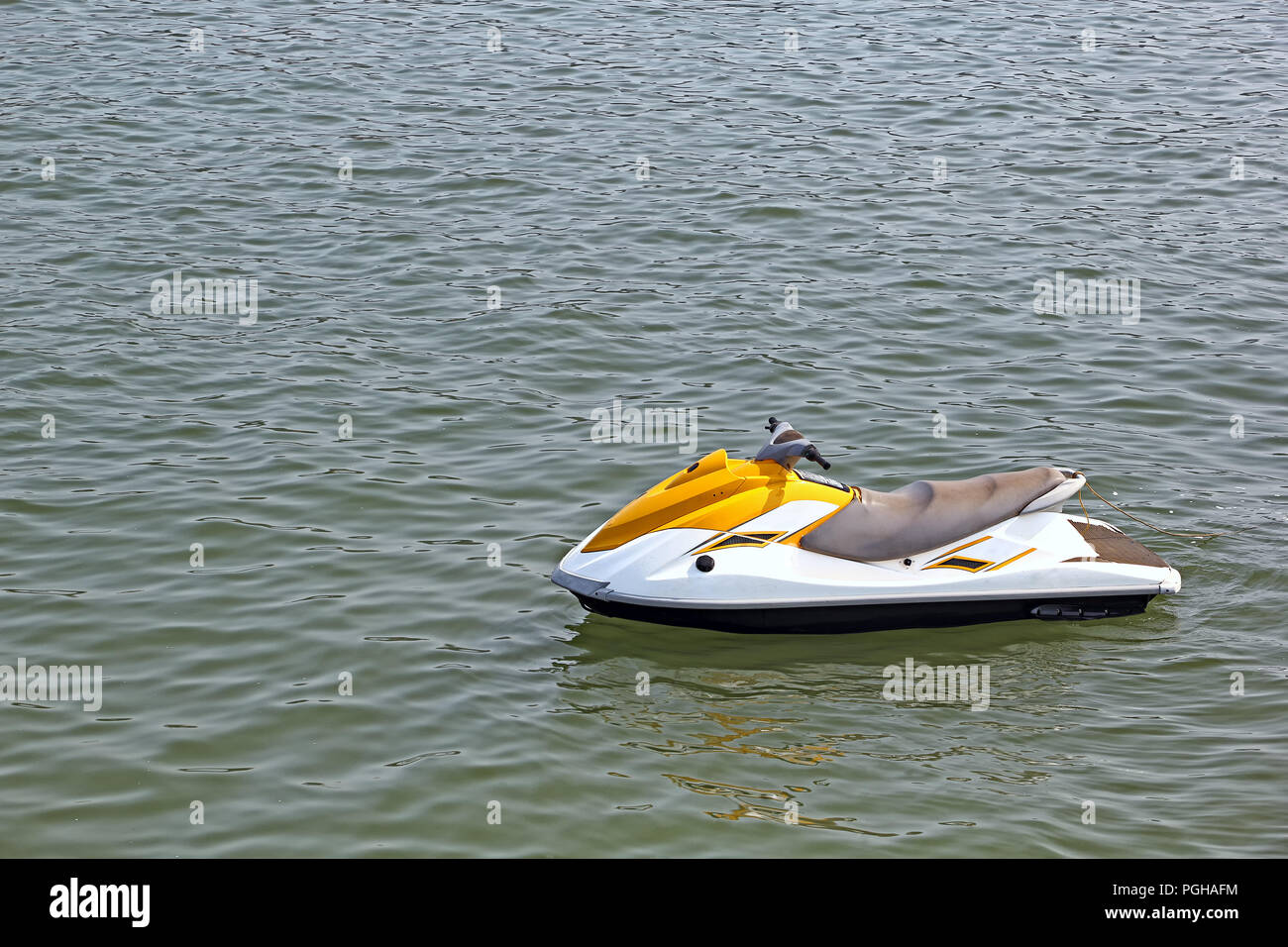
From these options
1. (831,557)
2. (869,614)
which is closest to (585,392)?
(831,557)

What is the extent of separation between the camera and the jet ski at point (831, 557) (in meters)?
6.96

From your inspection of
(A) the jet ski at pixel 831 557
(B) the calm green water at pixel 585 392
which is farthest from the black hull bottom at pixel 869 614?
(B) the calm green water at pixel 585 392

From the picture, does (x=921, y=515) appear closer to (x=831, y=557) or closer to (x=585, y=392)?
(x=831, y=557)

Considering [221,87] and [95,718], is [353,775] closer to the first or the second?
[95,718]

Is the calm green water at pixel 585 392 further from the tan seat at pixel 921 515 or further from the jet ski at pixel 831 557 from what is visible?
the tan seat at pixel 921 515

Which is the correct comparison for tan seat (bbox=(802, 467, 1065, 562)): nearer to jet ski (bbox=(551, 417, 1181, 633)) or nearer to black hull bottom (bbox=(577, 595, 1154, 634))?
jet ski (bbox=(551, 417, 1181, 633))

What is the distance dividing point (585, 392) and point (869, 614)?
12.3 feet

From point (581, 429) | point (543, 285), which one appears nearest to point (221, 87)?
point (543, 285)

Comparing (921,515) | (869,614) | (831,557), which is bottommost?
(869,614)

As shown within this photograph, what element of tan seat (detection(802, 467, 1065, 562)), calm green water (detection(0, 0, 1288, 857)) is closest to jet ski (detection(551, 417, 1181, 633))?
tan seat (detection(802, 467, 1065, 562))

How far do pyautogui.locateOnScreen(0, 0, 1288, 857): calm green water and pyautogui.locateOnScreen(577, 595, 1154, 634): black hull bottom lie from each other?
121 mm

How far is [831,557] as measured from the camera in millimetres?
7047

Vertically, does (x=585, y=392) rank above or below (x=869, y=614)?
above
